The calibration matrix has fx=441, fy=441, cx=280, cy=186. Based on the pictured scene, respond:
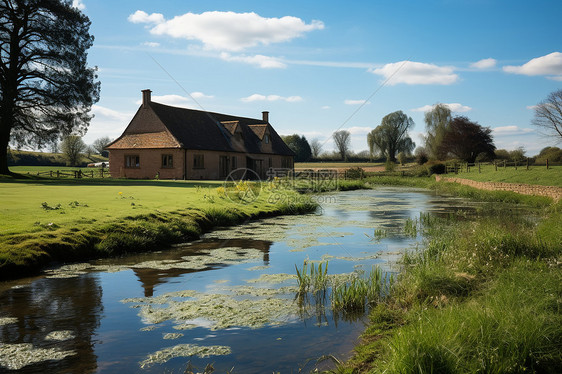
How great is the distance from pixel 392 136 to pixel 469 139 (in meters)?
31.6

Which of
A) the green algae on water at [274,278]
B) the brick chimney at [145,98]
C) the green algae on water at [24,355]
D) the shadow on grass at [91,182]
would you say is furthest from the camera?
the brick chimney at [145,98]

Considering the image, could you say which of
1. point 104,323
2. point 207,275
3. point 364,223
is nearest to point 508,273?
point 207,275

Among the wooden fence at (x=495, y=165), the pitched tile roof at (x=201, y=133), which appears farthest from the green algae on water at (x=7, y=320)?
the wooden fence at (x=495, y=165)

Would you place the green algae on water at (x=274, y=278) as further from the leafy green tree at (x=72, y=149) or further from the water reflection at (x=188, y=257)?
the leafy green tree at (x=72, y=149)

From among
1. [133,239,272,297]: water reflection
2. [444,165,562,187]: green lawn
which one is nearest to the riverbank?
[133,239,272,297]: water reflection

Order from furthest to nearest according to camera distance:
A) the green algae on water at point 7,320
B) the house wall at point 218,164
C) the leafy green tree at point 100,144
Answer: the leafy green tree at point 100,144
the house wall at point 218,164
the green algae on water at point 7,320

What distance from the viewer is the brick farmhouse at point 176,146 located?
39250 millimetres

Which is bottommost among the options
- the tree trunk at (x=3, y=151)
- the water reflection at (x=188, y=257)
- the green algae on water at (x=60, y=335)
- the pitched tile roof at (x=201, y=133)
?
the water reflection at (x=188, y=257)

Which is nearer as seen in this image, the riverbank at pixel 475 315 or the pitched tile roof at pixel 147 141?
the riverbank at pixel 475 315

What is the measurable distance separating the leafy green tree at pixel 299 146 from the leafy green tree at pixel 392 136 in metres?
12.9

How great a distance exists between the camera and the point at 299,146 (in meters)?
90.9

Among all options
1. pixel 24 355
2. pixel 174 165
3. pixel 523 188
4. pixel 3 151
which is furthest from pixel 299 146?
pixel 24 355

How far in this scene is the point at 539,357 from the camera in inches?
179

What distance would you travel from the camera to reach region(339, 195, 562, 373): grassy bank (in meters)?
4.47
